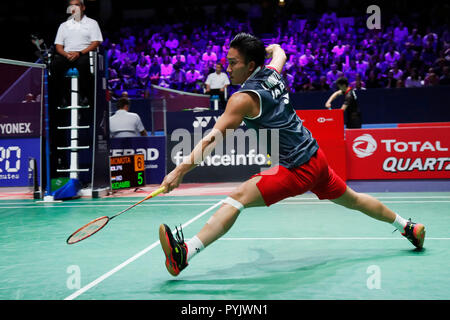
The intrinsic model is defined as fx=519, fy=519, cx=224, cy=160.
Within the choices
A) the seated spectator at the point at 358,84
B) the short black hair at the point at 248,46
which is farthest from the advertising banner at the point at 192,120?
the short black hair at the point at 248,46

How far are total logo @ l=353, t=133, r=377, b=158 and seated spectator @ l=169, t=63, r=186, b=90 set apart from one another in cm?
957

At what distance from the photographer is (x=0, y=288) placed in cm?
313

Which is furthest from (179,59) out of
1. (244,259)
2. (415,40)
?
(244,259)

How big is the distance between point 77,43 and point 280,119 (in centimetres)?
503

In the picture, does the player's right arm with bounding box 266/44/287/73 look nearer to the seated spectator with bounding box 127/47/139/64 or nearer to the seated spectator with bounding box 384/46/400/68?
the seated spectator with bounding box 384/46/400/68

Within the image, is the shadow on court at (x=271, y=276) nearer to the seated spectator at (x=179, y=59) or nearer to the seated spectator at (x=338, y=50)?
the seated spectator at (x=338, y=50)

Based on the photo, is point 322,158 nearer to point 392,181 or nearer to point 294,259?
point 294,259

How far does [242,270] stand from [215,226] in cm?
46

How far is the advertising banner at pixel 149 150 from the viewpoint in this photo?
9211 mm

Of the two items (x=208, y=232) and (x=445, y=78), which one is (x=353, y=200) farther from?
(x=445, y=78)

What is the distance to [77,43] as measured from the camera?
7430 mm

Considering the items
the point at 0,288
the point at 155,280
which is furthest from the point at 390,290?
the point at 0,288

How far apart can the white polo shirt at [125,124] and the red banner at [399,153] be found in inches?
143

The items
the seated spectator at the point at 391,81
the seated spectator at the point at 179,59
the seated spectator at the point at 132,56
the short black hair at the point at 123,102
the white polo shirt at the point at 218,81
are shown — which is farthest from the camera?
the seated spectator at the point at 132,56
